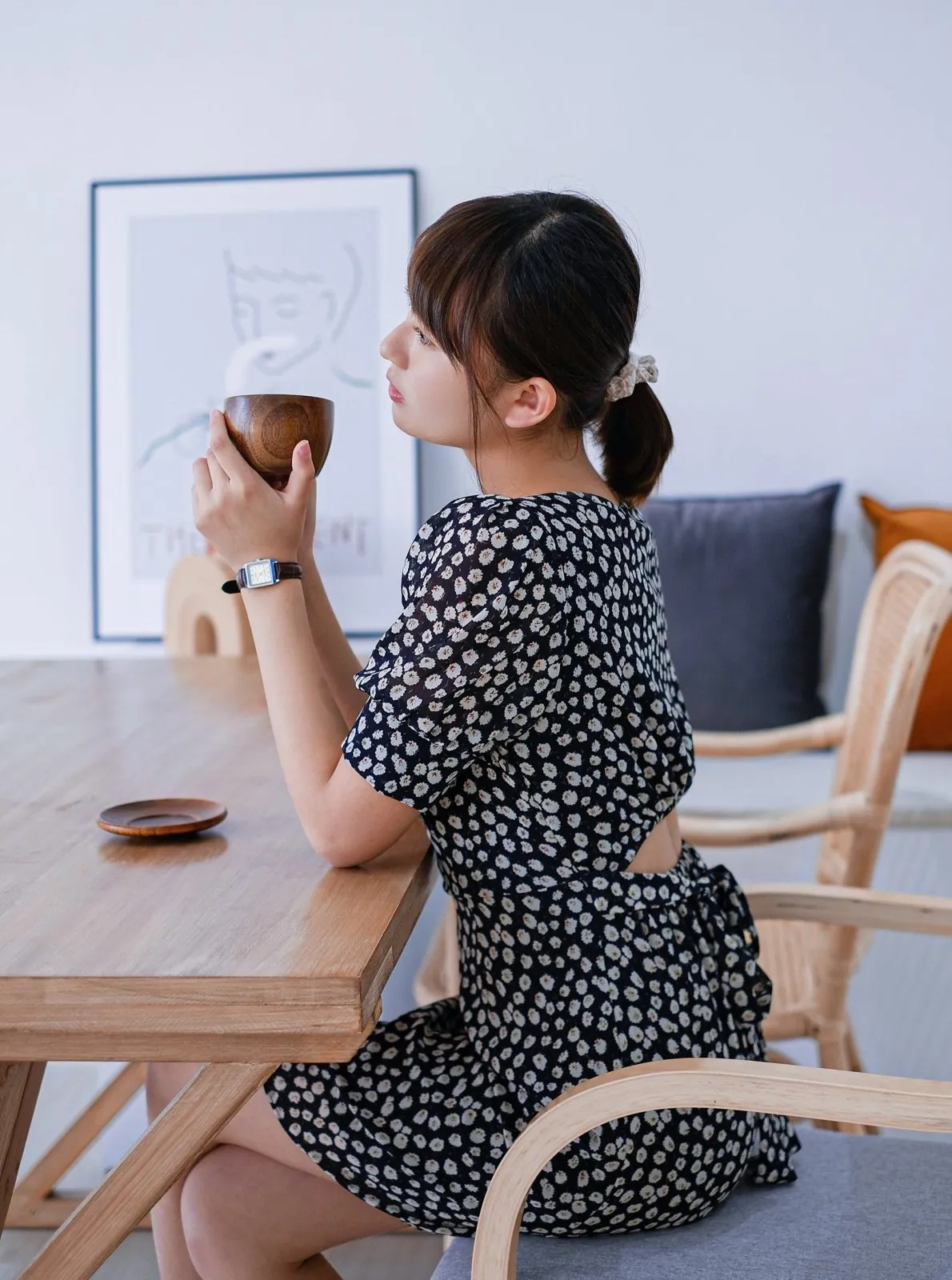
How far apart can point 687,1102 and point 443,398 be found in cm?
55

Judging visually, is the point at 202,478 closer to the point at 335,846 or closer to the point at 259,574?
the point at 259,574

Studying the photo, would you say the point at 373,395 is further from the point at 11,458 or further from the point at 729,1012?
the point at 729,1012

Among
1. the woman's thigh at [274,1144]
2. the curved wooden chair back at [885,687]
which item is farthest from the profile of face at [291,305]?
the woman's thigh at [274,1144]

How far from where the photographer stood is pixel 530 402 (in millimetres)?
998

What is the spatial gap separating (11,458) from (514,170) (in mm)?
1476

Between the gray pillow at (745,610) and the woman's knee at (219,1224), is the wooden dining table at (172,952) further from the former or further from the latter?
the gray pillow at (745,610)

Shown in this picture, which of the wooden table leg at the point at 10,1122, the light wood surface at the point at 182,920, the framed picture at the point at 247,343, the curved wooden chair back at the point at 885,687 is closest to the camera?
the light wood surface at the point at 182,920

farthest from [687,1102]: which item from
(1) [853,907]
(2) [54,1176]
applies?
(2) [54,1176]

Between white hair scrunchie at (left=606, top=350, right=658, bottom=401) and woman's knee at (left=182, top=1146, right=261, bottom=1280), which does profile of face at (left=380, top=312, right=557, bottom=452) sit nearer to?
white hair scrunchie at (left=606, top=350, right=658, bottom=401)

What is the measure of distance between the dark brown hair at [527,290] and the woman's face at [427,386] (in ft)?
0.04

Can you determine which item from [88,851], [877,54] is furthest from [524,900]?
[877,54]

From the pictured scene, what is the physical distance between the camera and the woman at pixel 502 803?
2.92 ft

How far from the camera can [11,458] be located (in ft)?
10.8

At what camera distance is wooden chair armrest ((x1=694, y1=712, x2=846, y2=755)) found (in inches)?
82.7
